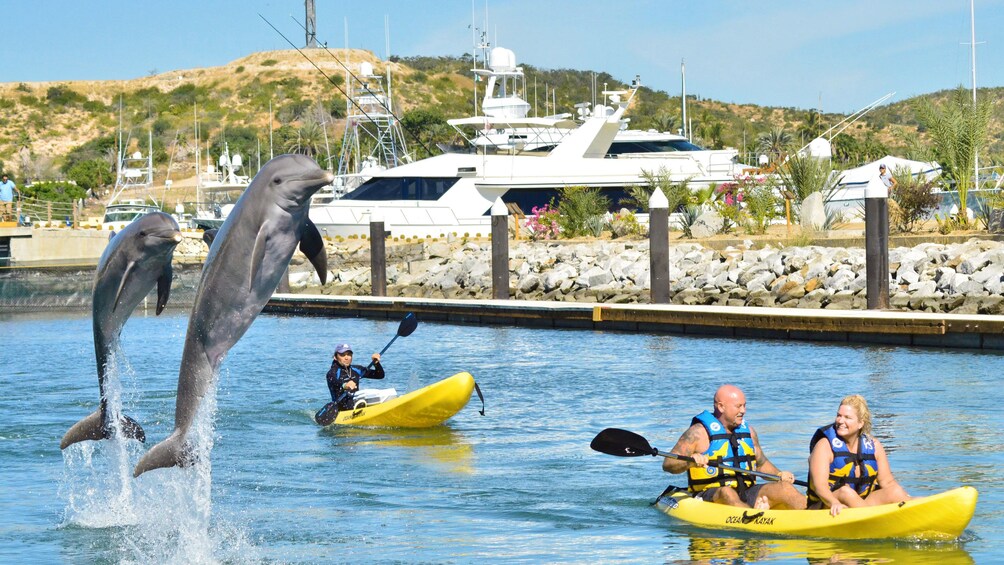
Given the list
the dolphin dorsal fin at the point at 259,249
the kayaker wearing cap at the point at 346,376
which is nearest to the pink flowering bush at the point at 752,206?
the kayaker wearing cap at the point at 346,376

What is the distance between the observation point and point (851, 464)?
339 inches

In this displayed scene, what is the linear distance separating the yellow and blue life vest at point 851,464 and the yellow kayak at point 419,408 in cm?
579

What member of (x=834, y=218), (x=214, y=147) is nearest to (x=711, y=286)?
(x=834, y=218)

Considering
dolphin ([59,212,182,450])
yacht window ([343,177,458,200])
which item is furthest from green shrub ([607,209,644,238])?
dolphin ([59,212,182,450])

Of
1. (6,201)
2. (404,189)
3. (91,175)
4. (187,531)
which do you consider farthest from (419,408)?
(91,175)

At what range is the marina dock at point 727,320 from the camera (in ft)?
57.4

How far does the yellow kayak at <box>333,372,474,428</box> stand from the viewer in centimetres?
1402

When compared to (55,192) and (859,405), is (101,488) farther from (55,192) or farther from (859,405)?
(55,192)

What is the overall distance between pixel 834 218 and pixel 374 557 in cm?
2278

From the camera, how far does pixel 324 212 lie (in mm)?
40312

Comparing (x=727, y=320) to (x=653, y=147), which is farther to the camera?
(x=653, y=147)

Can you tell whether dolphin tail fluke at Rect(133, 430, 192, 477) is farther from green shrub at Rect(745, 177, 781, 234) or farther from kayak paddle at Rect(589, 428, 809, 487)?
green shrub at Rect(745, 177, 781, 234)

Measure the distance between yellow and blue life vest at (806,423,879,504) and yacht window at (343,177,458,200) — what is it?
105ft

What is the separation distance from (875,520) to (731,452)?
1.13 metres
